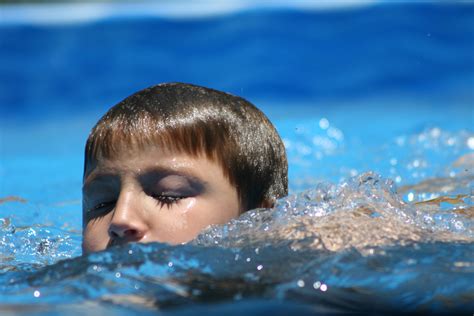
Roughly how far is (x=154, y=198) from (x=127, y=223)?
0.40ft

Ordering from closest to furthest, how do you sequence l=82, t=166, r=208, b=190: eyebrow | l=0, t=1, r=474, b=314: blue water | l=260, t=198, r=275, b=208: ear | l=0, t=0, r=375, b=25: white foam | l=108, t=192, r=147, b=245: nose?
1. l=0, t=1, r=474, b=314: blue water
2. l=108, t=192, r=147, b=245: nose
3. l=82, t=166, r=208, b=190: eyebrow
4. l=260, t=198, r=275, b=208: ear
5. l=0, t=0, r=375, b=25: white foam

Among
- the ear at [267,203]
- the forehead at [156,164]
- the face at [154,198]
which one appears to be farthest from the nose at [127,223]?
the ear at [267,203]

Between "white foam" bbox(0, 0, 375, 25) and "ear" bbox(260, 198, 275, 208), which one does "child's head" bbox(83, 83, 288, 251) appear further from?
"white foam" bbox(0, 0, 375, 25)

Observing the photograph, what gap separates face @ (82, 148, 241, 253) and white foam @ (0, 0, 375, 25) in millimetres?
3986

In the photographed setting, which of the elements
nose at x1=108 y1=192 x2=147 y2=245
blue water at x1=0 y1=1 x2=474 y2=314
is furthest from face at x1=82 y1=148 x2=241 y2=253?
blue water at x1=0 y1=1 x2=474 y2=314

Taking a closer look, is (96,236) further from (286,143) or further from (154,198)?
(286,143)

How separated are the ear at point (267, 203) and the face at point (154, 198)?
125 mm

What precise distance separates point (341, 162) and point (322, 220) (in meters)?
2.42

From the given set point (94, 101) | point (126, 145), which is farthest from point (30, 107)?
point (126, 145)

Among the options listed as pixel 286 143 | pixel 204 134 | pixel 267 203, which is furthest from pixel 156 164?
pixel 286 143

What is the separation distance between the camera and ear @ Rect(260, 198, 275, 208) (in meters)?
2.33

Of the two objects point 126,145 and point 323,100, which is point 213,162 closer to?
point 126,145

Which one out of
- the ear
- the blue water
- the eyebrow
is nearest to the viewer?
the blue water

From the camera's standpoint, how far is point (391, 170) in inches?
158
